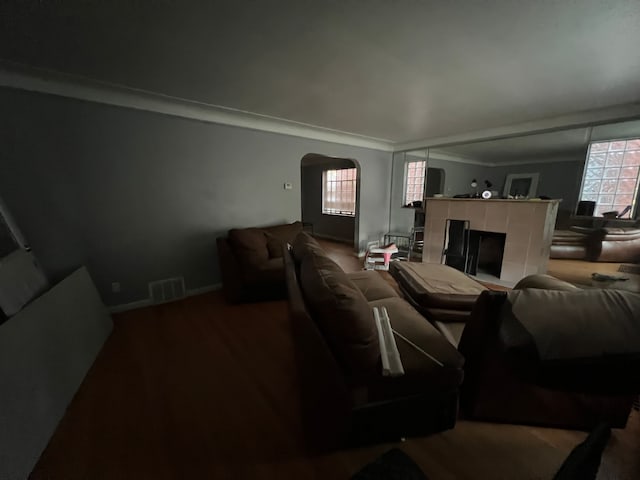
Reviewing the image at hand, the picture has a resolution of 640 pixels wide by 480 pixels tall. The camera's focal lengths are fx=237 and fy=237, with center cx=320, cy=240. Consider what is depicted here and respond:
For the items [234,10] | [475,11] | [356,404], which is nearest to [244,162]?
[234,10]

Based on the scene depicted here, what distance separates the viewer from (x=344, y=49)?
166 centimetres

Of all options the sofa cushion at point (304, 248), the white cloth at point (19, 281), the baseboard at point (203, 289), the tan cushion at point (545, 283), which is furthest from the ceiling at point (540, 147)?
the white cloth at point (19, 281)

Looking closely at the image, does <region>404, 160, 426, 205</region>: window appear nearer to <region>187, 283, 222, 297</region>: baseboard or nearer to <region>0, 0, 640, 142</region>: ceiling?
<region>0, 0, 640, 142</region>: ceiling

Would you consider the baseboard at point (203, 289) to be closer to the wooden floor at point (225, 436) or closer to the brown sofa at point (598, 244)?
the wooden floor at point (225, 436)

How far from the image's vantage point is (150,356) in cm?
194

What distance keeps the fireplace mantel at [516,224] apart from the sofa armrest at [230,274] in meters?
3.53

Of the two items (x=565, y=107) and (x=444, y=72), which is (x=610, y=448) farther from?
(x=565, y=107)

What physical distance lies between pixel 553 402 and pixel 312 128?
150 inches

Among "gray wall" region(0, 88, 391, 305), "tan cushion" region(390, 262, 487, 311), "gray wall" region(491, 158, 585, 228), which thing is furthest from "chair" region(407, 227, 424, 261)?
"gray wall" region(0, 88, 391, 305)

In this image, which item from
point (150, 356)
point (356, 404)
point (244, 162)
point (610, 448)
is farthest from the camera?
point (244, 162)

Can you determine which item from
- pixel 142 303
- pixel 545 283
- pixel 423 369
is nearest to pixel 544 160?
pixel 545 283

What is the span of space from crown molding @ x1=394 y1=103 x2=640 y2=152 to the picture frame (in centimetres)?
104

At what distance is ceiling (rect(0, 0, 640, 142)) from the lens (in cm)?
129

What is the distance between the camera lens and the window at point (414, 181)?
4.97 metres
